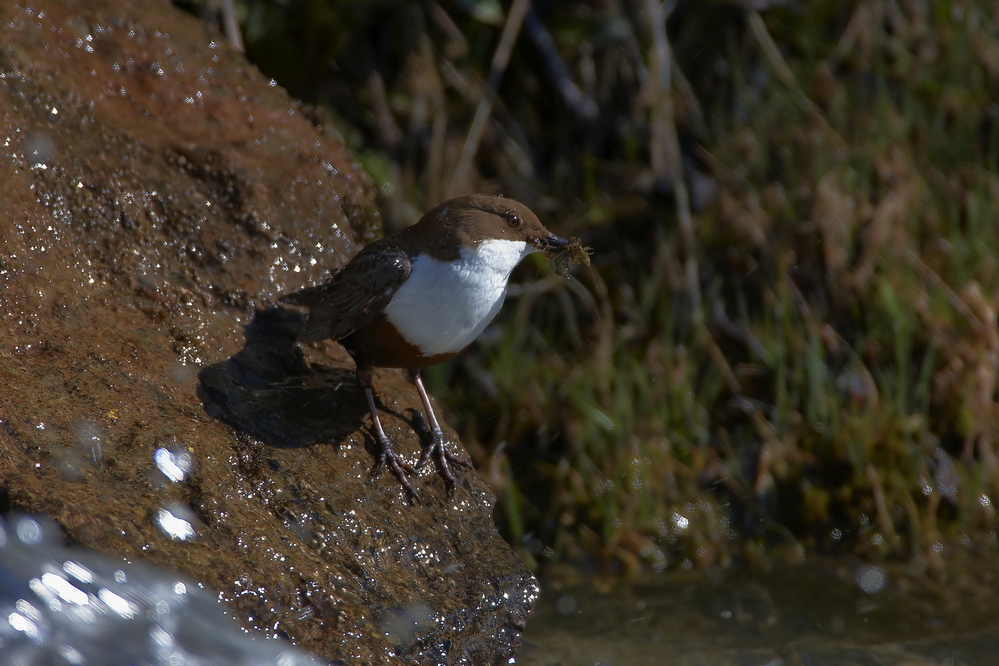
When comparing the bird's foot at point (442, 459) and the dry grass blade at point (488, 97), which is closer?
the bird's foot at point (442, 459)

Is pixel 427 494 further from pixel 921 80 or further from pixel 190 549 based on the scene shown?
pixel 921 80

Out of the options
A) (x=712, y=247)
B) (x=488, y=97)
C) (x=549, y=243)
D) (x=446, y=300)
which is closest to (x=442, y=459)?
(x=446, y=300)

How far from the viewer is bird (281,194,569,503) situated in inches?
116

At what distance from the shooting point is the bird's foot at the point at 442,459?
3064 millimetres

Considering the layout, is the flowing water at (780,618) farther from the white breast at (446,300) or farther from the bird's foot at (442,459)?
the white breast at (446,300)

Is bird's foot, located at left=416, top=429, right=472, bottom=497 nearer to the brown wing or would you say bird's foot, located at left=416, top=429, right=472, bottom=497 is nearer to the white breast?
the white breast

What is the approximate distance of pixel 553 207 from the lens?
5191 mm

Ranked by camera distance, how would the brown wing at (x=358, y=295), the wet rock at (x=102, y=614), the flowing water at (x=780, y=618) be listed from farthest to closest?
1. the flowing water at (x=780, y=618)
2. the brown wing at (x=358, y=295)
3. the wet rock at (x=102, y=614)

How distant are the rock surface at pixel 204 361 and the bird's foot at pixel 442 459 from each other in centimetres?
3

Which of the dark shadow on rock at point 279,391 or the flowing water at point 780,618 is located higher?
the dark shadow on rock at point 279,391

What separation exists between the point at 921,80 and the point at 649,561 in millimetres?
3047

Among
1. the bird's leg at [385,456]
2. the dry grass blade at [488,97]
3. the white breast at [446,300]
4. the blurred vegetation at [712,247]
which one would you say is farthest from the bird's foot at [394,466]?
the dry grass blade at [488,97]

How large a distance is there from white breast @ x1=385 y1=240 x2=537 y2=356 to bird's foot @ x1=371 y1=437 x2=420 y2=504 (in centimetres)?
31

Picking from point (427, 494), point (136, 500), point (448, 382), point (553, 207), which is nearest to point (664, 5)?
point (553, 207)
